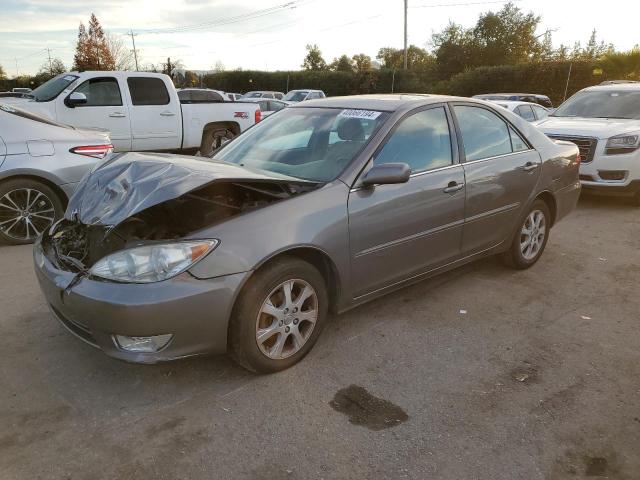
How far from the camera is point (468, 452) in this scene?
8.32ft

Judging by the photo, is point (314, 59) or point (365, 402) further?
point (314, 59)

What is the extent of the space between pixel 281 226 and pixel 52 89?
8092mm

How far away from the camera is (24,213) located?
563 cm

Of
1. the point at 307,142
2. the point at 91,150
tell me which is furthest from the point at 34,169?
the point at 307,142

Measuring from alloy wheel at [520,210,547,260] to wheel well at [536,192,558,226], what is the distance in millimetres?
124

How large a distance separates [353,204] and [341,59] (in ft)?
208

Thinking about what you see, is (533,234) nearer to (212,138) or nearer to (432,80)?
(212,138)

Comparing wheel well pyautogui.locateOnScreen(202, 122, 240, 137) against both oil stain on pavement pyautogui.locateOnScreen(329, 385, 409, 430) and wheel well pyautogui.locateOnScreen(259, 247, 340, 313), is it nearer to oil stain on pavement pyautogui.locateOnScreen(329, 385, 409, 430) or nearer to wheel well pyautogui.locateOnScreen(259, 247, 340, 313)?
wheel well pyautogui.locateOnScreen(259, 247, 340, 313)

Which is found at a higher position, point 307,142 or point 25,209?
point 307,142

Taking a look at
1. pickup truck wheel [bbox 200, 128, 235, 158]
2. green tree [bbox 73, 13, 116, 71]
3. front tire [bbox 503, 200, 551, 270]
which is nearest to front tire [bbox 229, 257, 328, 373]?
front tire [bbox 503, 200, 551, 270]

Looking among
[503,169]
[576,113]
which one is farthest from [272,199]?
[576,113]

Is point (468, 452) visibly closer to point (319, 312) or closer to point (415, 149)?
point (319, 312)

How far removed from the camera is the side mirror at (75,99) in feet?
28.8

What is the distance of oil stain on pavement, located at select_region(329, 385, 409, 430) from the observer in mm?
2762
